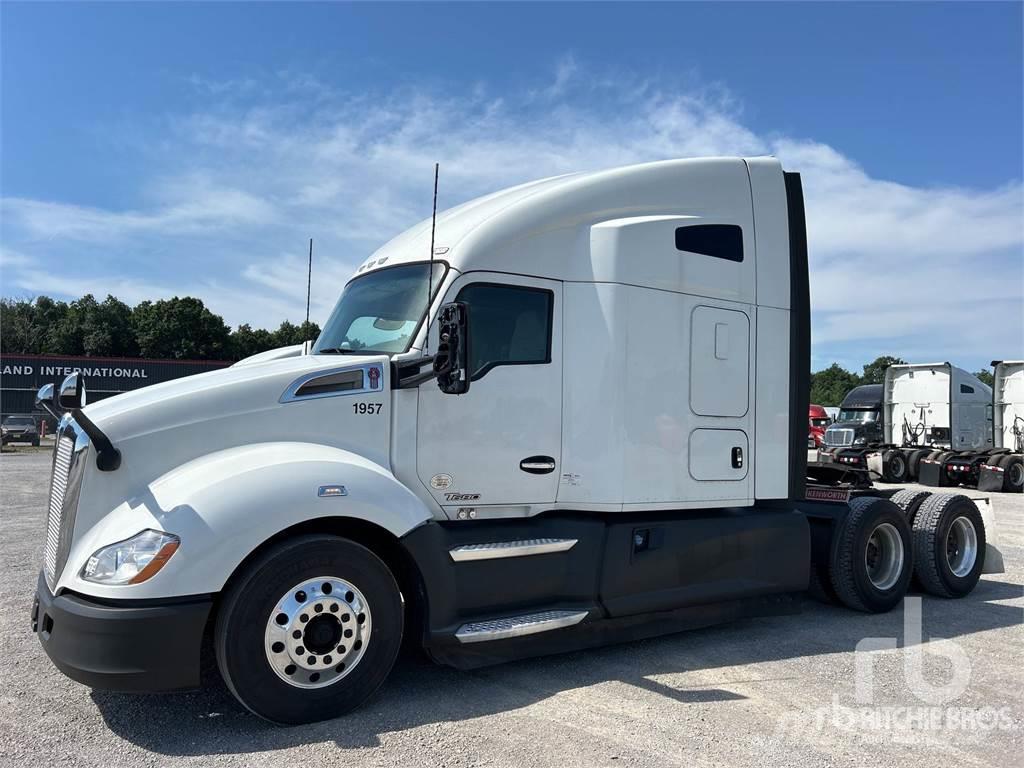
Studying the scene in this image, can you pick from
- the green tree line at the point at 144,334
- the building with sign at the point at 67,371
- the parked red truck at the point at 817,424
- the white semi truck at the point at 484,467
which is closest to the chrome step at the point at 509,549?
the white semi truck at the point at 484,467

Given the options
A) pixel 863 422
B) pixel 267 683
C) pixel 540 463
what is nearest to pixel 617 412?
pixel 540 463

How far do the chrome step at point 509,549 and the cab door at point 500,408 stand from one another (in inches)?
11.3

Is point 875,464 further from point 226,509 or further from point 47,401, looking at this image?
point 47,401

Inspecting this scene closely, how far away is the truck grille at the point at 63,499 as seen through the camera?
4.32m

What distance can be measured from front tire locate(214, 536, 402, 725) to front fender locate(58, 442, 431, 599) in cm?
16

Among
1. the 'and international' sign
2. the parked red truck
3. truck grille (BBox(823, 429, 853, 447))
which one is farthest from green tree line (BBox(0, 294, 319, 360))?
truck grille (BBox(823, 429, 853, 447))

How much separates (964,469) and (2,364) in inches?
2165

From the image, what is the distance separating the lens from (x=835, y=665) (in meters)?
5.52

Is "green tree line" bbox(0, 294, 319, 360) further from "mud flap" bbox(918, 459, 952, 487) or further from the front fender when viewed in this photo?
the front fender

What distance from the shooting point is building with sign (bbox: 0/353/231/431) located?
52.1m

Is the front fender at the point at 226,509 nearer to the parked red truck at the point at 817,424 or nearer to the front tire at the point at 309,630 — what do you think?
the front tire at the point at 309,630

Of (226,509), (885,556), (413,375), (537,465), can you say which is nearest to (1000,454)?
(885,556)

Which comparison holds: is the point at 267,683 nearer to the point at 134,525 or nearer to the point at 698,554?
the point at 134,525

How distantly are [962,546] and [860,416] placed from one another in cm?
2125
